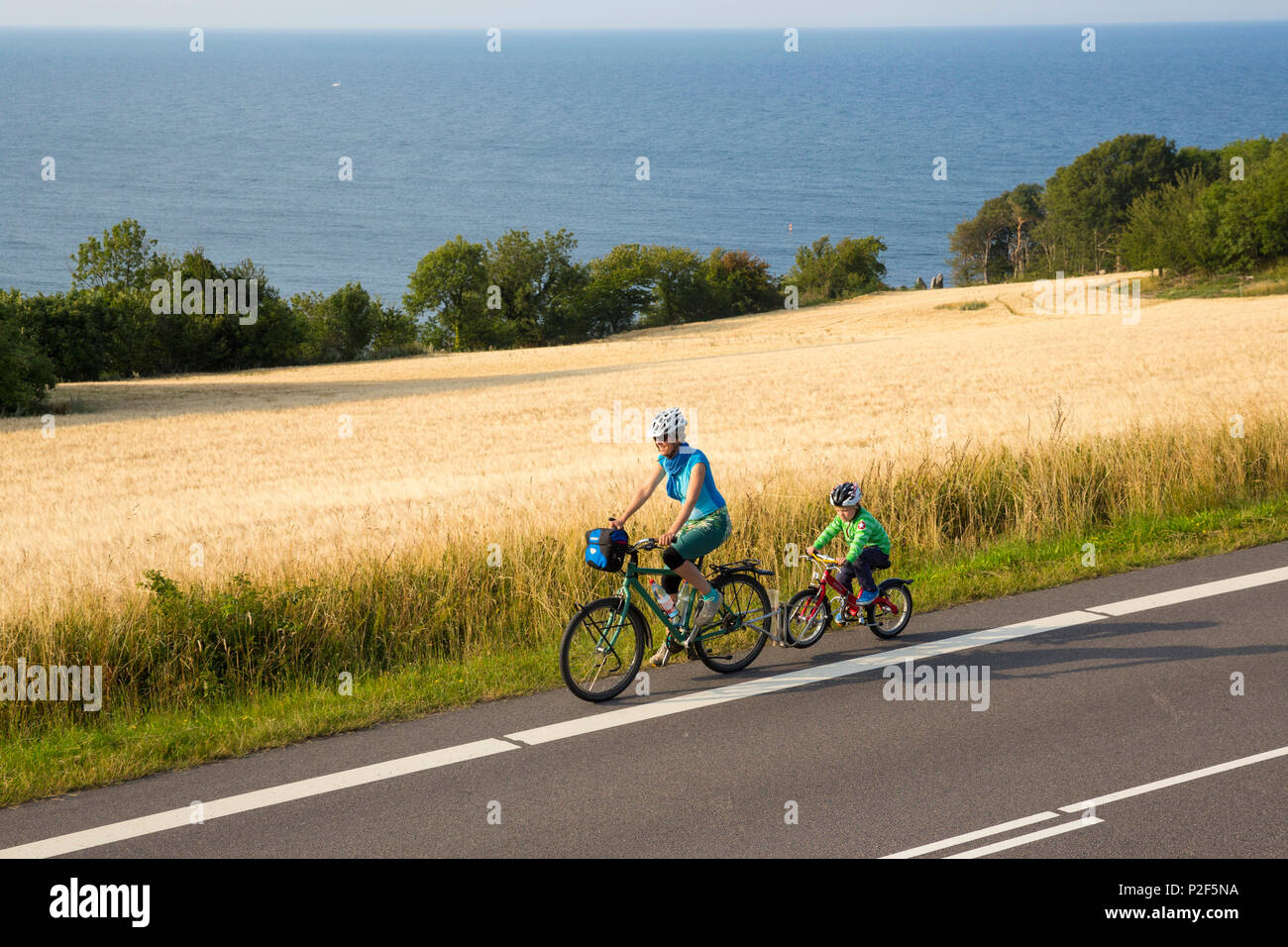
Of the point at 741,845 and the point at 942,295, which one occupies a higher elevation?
the point at 942,295

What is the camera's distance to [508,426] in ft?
106

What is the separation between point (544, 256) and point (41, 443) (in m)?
62.0

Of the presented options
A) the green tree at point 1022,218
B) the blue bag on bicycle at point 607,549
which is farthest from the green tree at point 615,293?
the blue bag on bicycle at point 607,549

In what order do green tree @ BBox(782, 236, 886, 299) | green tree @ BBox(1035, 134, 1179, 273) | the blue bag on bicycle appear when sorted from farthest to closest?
green tree @ BBox(1035, 134, 1179, 273) < green tree @ BBox(782, 236, 886, 299) < the blue bag on bicycle

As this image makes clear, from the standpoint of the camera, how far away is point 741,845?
5.57 meters

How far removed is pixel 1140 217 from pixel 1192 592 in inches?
2838

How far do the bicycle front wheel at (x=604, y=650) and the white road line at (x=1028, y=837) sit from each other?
299cm

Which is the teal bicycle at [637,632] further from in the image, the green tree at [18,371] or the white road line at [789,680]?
the green tree at [18,371]

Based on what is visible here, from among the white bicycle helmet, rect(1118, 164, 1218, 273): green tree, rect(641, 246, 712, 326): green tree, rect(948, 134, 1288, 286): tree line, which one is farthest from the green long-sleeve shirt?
rect(641, 246, 712, 326): green tree

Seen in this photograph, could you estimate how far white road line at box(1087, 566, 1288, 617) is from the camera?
9312 mm

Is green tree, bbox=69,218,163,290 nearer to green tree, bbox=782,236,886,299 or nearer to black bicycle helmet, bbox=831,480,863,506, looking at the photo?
→ green tree, bbox=782,236,886,299

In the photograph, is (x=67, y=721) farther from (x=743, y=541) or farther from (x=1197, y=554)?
(x=1197, y=554)

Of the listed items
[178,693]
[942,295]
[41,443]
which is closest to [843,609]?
[178,693]

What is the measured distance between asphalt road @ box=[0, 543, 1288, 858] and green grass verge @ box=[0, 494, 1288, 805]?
18 centimetres
